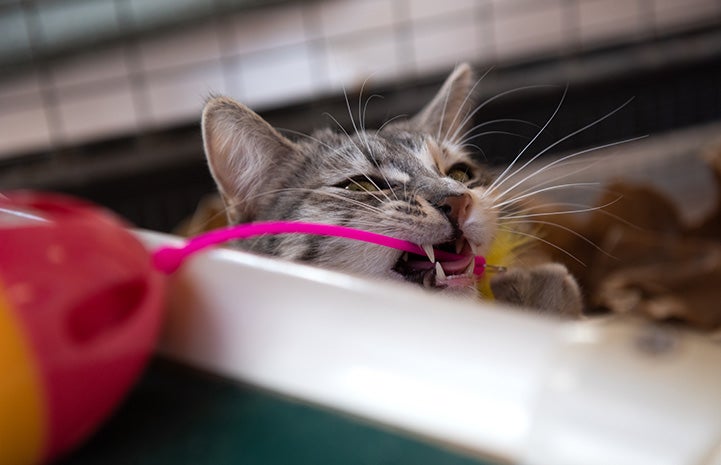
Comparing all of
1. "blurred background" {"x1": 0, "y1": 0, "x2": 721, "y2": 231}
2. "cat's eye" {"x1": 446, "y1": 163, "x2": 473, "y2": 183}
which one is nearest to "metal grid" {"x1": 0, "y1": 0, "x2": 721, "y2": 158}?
"blurred background" {"x1": 0, "y1": 0, "x2": 721, "y2": 231}

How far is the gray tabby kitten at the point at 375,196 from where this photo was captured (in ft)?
1.26

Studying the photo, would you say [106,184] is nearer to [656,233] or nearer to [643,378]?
[656,233]

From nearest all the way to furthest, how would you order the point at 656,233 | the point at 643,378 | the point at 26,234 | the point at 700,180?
the point at 643,378
the point at 26,234
the point at 656,233
the point at 700,180

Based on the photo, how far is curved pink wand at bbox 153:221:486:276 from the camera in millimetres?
383

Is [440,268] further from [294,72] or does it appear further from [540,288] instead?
[294,72]

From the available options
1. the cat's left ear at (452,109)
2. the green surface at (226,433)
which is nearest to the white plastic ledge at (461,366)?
the green surface at (226,433)

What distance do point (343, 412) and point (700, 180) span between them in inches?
26.7

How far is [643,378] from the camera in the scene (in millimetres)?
277

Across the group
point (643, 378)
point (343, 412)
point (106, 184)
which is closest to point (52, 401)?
point (343, 412)

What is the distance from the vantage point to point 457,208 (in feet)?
1.29

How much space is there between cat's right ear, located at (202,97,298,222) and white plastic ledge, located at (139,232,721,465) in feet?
0.12

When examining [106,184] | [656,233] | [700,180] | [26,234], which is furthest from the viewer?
[106,184]

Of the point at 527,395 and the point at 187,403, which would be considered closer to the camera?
the point at 527,395

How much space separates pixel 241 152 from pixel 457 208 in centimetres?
12
